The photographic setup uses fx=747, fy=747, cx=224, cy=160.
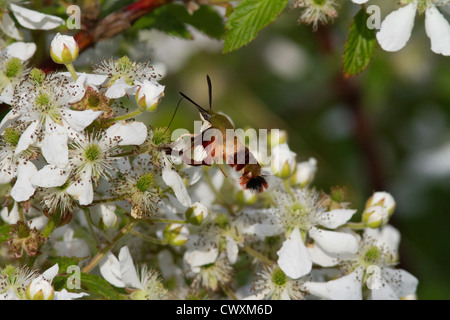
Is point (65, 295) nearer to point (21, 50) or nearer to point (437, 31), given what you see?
point (21, 50)

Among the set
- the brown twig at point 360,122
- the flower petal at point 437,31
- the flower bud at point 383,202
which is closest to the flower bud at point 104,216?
the flower bud at point 383,202

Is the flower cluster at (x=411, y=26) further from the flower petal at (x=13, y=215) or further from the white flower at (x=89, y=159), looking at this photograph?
the flower petal at (x=13, y=215)

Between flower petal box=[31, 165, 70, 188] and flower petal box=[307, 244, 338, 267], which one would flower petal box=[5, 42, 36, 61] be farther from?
flower petal box=[307, 244, 338, 267]

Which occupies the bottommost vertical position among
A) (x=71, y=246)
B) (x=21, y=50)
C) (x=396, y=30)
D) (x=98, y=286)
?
(x=71, y=246)

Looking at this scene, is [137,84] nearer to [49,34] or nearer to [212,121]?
[212,121]

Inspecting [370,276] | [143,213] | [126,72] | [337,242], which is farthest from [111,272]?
[370,276]

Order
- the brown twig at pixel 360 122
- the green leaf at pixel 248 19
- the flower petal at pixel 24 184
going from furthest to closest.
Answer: the brown twig at pixel 360 122
the green leaf at pixel 248 19
the flower petal at pixel 24 184

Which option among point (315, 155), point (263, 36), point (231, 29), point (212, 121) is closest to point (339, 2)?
point (231, 29)
